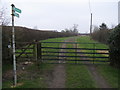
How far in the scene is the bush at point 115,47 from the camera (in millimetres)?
8742

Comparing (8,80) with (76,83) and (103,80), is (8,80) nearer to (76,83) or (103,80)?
(76,83)

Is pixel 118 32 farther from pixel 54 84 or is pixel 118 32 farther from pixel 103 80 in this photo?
pixel 54 84

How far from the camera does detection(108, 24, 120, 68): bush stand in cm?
874

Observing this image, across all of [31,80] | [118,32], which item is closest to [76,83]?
Answer: [31,80]

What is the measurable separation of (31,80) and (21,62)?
3839mm

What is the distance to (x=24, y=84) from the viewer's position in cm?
610

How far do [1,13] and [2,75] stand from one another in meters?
3.30

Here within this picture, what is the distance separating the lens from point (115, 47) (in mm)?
8875

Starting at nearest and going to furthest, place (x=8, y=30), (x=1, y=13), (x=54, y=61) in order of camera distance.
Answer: (x=1, y=13), (x=8, y=30), (x=54, y=61)

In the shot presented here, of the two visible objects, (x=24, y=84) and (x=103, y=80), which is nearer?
(x=24, y=84)

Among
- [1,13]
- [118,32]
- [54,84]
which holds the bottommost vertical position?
[54,84]

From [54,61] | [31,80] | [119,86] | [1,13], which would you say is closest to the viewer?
[119,86]

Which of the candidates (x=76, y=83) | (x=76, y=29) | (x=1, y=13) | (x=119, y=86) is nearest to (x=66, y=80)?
(x=76, y=83)

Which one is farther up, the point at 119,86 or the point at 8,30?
the point at 8,30
